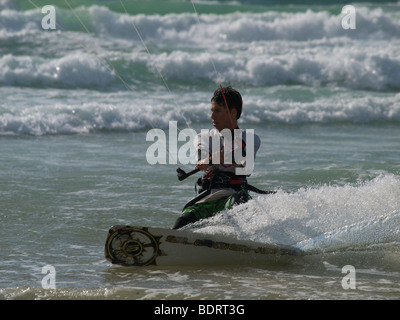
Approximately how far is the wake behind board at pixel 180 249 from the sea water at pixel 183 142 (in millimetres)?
93

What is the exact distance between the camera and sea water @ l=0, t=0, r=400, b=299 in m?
4.89

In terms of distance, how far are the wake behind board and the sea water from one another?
0.30 feet

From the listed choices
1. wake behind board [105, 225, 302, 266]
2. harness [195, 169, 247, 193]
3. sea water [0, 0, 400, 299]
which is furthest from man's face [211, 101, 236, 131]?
wake behind board [105, 225, 302, 266]

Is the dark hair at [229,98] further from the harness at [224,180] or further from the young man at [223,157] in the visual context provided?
the harness at [224,180]

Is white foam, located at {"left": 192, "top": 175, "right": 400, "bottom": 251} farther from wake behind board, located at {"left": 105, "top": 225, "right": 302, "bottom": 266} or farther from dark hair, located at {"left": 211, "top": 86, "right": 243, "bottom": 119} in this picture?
dark hair, located at {"left": 211, "top": 86, "right": 243, "bottom": 119}

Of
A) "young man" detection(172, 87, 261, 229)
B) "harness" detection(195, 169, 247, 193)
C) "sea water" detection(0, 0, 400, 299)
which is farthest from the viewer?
"harness" detection(195, 169, 247, 193)

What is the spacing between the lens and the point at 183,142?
10.5m

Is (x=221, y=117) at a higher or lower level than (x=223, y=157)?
higher

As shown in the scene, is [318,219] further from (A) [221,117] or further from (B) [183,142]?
(B) [183,142]

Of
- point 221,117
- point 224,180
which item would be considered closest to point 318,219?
point 224,180

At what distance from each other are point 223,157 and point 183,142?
5522mm

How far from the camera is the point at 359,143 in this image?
10.8 meters

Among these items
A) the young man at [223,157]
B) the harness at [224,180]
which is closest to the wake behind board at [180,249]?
the young man at [223,157]
